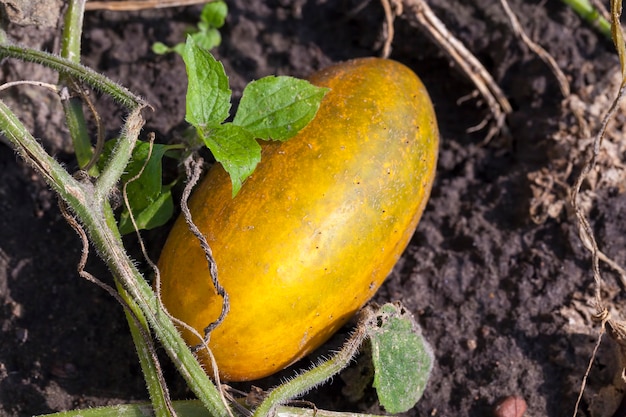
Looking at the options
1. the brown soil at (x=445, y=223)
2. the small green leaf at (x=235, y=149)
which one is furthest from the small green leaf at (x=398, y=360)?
the small green leaf at (x=235, y=149)

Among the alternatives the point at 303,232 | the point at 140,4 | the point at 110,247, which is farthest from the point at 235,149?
the point at 140,4

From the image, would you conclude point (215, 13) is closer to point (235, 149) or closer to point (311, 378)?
point (235, 149)

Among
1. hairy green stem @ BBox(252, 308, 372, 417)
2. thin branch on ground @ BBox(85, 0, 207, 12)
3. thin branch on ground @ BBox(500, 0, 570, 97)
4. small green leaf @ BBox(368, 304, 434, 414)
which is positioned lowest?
small green leaf @ BBox(368, 304, 434, 414)

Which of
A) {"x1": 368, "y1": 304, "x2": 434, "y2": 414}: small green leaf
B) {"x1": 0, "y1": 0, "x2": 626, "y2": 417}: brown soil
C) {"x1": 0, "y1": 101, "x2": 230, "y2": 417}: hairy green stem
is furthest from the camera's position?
{"x1": 0, "y1": 0, "x2": 626, "y2": 417}: brown soil

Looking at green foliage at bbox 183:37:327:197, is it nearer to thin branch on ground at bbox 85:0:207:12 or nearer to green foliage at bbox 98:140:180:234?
green foliage at bbox 98:140:180:234

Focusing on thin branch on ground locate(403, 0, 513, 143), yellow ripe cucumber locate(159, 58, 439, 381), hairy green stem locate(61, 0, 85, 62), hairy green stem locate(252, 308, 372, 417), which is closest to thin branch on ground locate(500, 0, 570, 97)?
thin branch on ground locate(403, 0, 513, 143)

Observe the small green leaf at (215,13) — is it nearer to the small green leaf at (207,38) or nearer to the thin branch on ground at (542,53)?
the small green leaf at (207,38)
